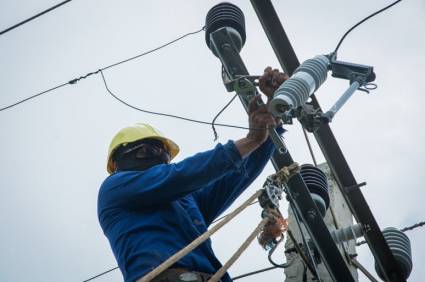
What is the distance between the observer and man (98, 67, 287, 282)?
2.92 m

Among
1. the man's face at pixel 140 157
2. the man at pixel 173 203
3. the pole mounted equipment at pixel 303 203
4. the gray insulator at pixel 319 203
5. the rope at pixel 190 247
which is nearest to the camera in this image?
the rope at pixel 190 247

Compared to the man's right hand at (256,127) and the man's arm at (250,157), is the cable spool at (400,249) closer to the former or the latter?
the man's arm at (250,157)

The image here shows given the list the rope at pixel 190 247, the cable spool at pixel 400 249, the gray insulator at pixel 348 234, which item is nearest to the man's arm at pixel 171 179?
the rope at pixel 190 247

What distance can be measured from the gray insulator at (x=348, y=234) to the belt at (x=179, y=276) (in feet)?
3.59

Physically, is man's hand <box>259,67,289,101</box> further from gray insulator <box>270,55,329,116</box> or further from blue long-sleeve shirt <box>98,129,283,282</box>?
blue long-sleeve shirt <box>98,129,283,282</box>

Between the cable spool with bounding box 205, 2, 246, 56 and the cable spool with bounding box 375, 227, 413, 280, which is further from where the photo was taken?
the cable spool with bounding box 375, 227, 413, 280

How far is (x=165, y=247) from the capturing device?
2947mm

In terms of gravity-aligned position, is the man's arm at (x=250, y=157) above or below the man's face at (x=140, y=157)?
below

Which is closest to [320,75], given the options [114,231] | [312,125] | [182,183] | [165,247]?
[312,125]

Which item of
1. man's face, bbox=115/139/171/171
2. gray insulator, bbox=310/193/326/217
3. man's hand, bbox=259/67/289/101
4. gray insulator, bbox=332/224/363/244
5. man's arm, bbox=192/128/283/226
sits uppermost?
man's face, bbox=115/139/171/171

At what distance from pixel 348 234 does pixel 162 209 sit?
4.03 ft

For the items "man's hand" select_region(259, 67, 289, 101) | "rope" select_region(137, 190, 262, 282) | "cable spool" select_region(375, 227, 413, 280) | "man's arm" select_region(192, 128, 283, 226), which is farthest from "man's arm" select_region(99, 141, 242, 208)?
"cable spool" select_region(375, 227, 413, 280)

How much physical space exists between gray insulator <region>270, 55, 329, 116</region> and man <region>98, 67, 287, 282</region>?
0.21 metres

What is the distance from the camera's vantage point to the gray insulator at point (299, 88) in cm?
252
